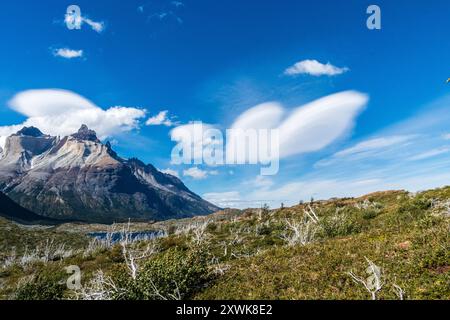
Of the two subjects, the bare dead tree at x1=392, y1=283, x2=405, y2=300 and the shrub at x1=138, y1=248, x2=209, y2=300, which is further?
the shrub at x1=138, y1=248, x2=209, y2=300

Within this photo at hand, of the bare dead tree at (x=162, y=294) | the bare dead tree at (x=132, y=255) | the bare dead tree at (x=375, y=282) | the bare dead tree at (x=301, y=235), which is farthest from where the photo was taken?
the bare dead tree at (x=301, y=235)

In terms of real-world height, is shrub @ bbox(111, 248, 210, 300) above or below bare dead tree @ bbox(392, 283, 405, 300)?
below

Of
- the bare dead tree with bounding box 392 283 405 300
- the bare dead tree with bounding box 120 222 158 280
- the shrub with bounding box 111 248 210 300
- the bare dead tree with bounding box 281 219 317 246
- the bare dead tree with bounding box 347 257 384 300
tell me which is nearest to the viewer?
the bare dead tree with bounding box 392 283 405 300

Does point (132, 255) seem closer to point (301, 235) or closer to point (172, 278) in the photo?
point (172, 278)

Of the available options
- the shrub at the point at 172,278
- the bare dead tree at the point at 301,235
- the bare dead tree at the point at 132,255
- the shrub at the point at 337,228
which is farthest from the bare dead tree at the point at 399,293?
the shrub at the point at 337,228

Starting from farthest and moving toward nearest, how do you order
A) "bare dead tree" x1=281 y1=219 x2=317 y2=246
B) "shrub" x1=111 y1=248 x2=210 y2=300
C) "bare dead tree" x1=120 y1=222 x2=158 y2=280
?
"bare dead tree" x1=281 y1=219 x2=317 y2=246, "bare dead tree" x1=120 y1=222 x2=158 y2=280, "shrub" x1=111 y1=248 x2=210 y2=300

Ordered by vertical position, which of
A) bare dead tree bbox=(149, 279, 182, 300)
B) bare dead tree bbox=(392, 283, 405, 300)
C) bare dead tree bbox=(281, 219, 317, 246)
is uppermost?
bare dead tree bbox=(281, 219, 317, 246)

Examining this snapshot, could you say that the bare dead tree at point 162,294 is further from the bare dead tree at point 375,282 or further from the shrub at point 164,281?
the bare dead tree at point 375,282

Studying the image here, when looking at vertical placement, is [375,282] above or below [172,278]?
above

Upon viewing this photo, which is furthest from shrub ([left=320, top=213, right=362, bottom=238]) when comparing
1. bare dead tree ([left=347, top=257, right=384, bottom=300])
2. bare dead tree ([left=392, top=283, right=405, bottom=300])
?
bare dead tree ([left=392, top=283, right=405, bottom=300])

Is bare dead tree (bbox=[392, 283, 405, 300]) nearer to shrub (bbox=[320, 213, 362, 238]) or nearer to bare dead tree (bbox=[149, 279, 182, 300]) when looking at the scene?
bare dead tree (bbox=[149, 279, 182, 300])

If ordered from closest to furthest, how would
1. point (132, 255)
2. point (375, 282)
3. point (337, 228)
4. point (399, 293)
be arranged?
point (399, 293), point (375, 282), point (132, 255), point (337, 228)

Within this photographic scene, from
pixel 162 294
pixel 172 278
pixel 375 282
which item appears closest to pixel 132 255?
pixel 172 278
